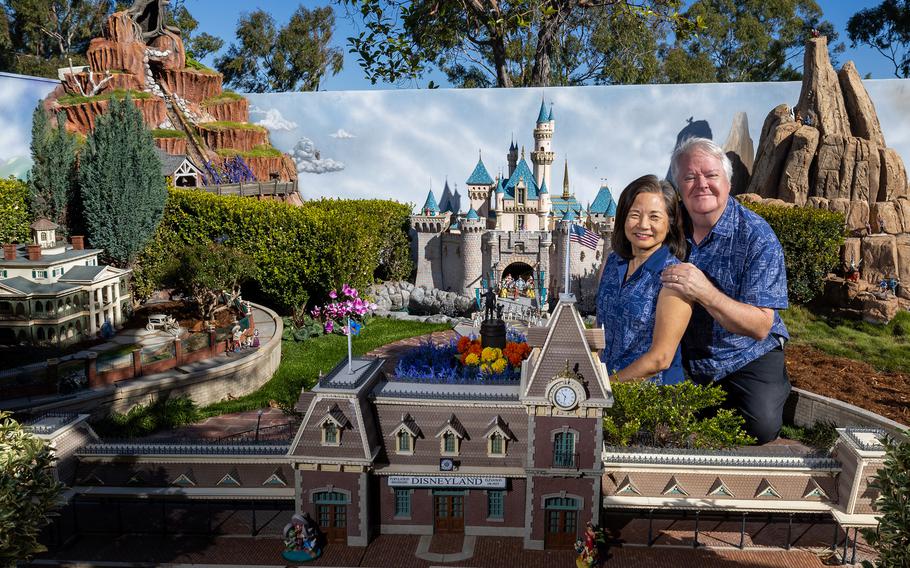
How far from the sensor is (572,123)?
125 ft

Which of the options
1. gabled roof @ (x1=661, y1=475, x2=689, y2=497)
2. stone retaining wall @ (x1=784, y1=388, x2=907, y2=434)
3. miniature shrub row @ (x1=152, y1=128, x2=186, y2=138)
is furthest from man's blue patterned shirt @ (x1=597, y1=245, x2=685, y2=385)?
miniature shrub row @ (x1=152, y1=128, x2=186, y2=138)

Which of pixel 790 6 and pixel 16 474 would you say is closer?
pixel 16 474

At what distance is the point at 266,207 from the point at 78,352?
1127 cm

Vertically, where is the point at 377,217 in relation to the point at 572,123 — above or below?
below

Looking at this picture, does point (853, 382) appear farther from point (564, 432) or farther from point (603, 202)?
point (564, 432)

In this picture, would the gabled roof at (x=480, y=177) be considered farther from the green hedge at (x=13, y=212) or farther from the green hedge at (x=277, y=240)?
the green hedge at (x=13, y=212)

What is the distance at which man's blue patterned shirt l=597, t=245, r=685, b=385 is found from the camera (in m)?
16.6

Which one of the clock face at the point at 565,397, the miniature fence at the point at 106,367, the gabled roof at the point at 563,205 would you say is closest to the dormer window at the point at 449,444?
the clock face at the point at 565,397

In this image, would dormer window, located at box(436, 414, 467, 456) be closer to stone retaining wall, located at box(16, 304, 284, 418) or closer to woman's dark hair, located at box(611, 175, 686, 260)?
woman's dark hair, located at box(611, 175, 686, 260)

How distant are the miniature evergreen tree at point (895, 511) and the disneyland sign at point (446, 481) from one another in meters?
7.02

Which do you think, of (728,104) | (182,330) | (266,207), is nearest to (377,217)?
(266,207)

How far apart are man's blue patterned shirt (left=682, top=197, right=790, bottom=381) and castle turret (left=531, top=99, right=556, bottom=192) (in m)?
20.7

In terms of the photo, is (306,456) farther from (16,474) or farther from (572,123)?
(572,123)

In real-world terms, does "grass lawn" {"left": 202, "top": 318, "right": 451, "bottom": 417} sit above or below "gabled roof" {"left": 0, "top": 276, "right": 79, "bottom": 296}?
below
